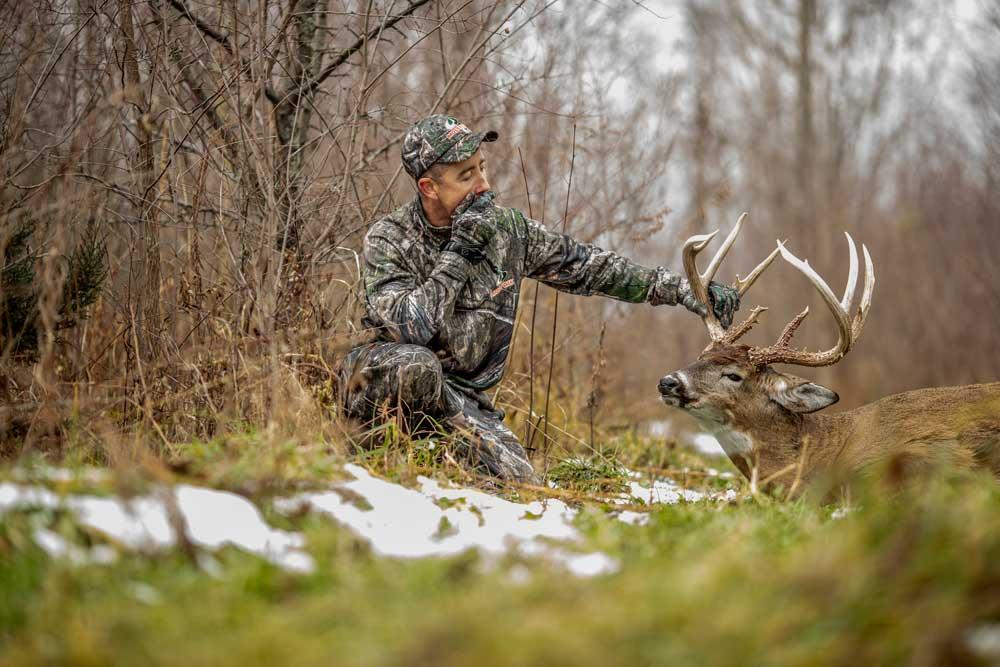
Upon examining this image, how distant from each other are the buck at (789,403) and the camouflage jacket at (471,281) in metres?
0.43

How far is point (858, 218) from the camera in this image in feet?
62.6

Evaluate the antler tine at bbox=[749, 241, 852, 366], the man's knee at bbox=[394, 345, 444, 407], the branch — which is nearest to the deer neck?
the antler tine at bbox=[749, 241, 852, 366]

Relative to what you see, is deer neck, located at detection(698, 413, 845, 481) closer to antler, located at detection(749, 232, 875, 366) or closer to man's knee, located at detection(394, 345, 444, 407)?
antler, located at detection(749, 232, 875, 366)

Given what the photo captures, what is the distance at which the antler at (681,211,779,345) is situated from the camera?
570 centimetres

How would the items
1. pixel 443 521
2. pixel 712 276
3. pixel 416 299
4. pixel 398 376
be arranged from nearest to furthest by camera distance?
pixel 443 521 → pixel 398 376 → pixel 416 299 → pixel 712 276

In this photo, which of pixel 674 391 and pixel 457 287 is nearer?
pixel 457 287

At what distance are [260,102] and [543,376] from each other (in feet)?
11.0

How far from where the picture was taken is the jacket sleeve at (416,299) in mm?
5238

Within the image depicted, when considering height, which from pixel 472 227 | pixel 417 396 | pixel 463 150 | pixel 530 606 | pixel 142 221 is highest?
pixel 463 150

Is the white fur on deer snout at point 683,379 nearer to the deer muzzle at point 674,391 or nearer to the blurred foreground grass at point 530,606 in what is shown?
the deer muzzle at point 674,391

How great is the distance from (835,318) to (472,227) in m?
2.07

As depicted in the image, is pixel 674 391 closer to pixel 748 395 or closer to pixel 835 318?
pixel 748 395

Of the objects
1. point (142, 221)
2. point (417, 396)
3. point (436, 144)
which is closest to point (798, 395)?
point (417, 396)

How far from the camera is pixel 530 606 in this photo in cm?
258
